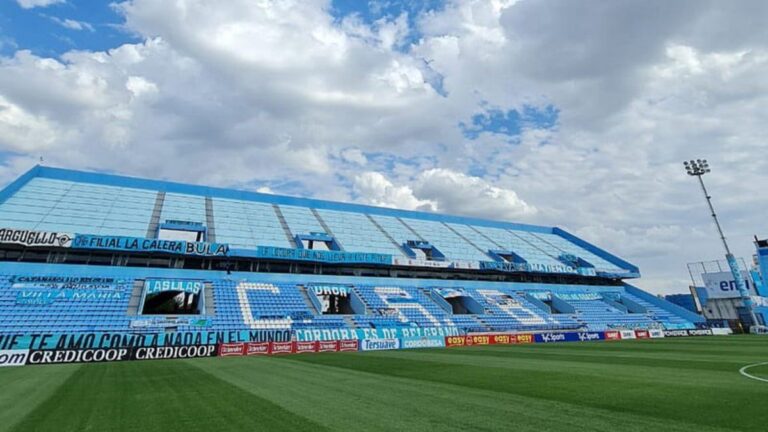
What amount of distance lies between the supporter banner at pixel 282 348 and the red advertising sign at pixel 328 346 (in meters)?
1.82

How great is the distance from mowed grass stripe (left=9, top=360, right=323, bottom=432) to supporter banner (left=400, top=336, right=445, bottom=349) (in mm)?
18572

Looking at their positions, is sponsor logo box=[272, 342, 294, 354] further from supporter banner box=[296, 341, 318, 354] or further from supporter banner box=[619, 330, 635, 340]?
supporter banner box=[619, 330, 635, 340]

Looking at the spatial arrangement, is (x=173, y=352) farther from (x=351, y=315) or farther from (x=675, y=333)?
(x=675, y=333)

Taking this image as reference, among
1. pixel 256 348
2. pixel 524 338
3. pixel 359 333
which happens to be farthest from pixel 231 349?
pixel 524 338

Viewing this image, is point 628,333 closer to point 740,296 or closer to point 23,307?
point 740,296

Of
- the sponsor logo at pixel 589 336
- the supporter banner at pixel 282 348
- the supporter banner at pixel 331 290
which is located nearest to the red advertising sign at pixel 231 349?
the supporter banner at pixel 282 348

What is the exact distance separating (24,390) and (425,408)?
13.3 metres

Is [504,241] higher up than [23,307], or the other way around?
[504,241]

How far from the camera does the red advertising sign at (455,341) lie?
3247 cm

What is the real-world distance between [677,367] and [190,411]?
→ 16.5m

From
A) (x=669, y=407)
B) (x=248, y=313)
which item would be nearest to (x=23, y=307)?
(x=248, y=313)

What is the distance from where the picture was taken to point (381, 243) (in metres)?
47.9

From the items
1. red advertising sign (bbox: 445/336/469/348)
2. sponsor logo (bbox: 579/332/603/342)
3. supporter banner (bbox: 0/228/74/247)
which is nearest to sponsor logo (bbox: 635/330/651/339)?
sponsor logo (bbox: 579/332/603/342)

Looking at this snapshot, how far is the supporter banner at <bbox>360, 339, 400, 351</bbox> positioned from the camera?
96.6 ft
